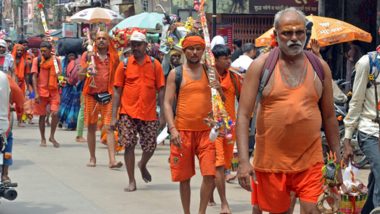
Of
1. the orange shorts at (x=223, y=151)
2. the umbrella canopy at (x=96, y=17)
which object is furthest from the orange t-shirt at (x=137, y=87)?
the umbrella canopy at (x=96, y=17)

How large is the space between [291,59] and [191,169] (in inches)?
105

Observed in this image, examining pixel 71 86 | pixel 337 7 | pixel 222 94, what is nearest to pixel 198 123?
pixel 222 94

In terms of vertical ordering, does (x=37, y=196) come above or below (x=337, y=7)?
below

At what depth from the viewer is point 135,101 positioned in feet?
36.1

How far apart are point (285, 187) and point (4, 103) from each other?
12.4 ft

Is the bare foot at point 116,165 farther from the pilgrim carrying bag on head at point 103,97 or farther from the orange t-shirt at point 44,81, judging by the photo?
the orange t-shirt at point 44,81

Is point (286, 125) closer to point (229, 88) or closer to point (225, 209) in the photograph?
point (225, 209)

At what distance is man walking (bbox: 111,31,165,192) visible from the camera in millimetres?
10930

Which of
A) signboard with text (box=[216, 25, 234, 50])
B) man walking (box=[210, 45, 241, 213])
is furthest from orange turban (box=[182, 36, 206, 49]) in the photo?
signboard with text (box=[216, 25, 234, 50])

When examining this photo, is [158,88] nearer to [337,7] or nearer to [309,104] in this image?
[309,104]

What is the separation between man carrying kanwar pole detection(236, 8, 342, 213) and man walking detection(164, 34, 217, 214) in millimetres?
2381

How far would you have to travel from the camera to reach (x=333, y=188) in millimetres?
6191

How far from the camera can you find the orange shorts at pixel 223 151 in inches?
351

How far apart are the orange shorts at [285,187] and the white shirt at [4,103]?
3.57 m
